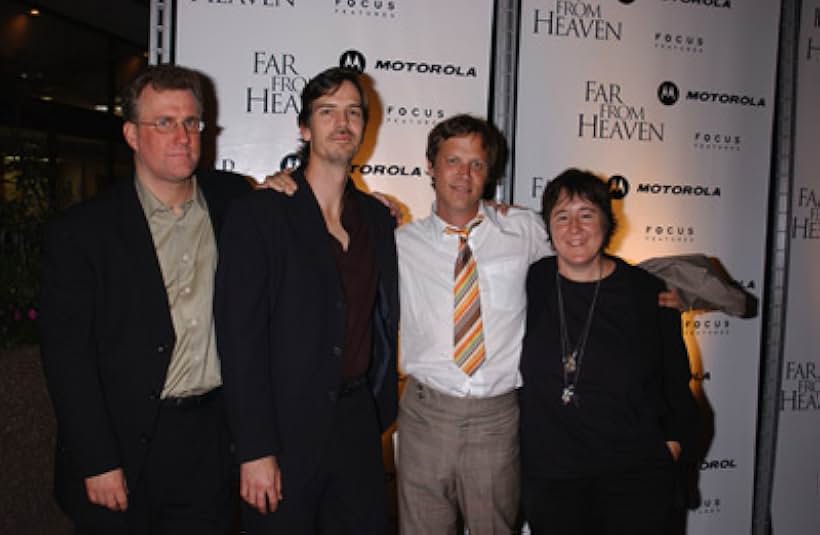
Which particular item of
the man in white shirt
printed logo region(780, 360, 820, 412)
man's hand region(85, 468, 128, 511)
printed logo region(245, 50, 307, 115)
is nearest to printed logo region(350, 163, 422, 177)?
printed logo region(245, 50, 307, 115)

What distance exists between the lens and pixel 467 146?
2395 mm

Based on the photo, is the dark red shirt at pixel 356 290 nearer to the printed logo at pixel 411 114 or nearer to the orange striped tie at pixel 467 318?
the orange striped tie at pixel 467 318

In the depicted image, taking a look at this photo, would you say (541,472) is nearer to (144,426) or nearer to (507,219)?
(507,219)

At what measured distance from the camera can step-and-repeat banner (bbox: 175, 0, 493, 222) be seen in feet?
9.85

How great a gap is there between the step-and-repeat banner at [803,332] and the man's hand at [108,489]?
358 cm

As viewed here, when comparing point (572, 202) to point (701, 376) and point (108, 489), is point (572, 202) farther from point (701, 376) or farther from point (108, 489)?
point (701, 376)

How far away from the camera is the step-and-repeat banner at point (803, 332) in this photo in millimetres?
3623

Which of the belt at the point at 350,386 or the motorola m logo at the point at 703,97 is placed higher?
the motorola m logo at the point at 703,97

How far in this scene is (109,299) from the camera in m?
1.89

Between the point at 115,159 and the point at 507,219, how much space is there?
6381mm

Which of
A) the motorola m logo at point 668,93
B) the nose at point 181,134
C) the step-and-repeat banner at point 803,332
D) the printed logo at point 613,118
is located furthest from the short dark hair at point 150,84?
the step-and-repeat banner at point 803,332

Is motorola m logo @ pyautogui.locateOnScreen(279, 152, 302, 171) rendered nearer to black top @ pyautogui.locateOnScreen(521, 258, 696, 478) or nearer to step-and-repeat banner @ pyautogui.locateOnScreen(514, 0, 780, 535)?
step-and-repeat banner @ pyautogui.locateOnScreen(514, 0, 780, 535)

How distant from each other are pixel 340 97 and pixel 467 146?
0.56 meters

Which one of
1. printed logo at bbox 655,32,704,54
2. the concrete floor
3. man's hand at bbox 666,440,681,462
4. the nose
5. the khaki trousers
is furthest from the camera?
printed logo at bbox 655,32,704,54
